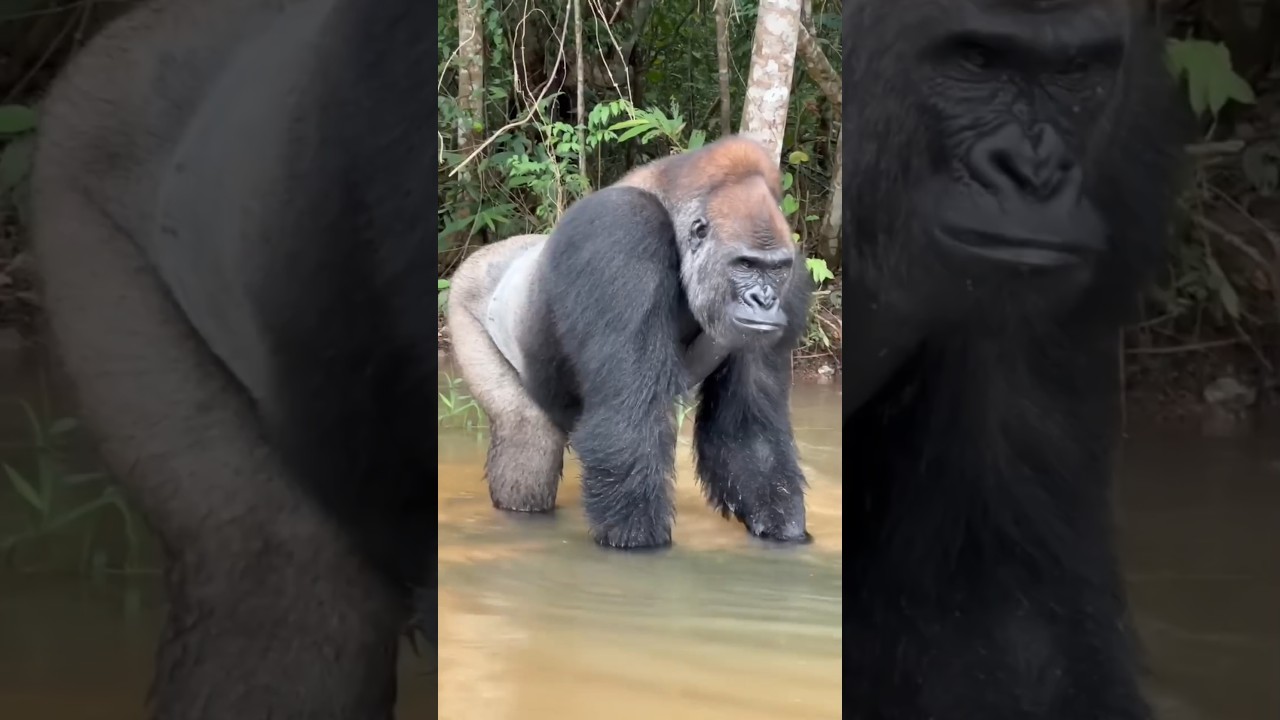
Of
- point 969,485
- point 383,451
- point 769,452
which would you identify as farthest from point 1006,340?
point 769,452

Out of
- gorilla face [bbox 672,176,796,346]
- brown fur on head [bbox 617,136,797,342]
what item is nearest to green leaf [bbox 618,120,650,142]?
brown fur on head [bbox 617,136,797,342]

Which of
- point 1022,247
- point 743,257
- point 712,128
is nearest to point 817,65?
point 712,128

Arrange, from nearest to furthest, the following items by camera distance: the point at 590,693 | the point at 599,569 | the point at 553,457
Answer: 1. the point at 590,693
2. the point at 599,569
3. the point at 553,457

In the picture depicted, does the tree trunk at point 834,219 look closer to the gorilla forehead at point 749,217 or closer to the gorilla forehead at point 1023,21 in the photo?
the gorilla forehead at point 749,217

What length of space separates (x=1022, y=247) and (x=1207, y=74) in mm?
354

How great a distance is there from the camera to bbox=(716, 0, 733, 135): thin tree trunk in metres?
2.46

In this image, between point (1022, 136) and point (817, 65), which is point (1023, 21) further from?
point (817, 65)

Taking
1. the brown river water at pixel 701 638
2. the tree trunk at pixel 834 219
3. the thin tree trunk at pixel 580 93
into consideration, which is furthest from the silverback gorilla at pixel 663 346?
the brown river water at pixel 701 638

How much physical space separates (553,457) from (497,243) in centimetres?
73

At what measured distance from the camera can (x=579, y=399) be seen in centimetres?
251

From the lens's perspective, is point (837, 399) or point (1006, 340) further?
point (837, 399)

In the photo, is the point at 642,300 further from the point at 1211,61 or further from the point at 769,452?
the point at 1211,61

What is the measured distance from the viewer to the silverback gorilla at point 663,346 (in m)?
2.22

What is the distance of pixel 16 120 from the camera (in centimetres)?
137
